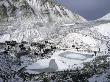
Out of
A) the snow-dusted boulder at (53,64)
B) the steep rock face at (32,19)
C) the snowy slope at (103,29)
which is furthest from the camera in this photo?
the steep rock face at (32,19)

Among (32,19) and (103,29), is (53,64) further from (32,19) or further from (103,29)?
(32,19)

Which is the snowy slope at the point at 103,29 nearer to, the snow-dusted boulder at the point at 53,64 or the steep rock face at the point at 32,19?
the steep rock face at the point at 32,19

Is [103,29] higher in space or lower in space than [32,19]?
lower

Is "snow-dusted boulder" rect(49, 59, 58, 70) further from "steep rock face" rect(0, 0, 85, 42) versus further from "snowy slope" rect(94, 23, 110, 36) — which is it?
"snowy slope" rect(94, 23, 110, 36)

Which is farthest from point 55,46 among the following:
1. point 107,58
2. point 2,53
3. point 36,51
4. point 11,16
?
point 11,16

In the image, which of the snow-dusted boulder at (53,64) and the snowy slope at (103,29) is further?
the snowy slope at (103,29)

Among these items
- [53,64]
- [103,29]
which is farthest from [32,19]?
[53,64]

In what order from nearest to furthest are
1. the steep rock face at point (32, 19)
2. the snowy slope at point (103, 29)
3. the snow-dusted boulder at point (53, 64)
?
the snow-dusted boulder at point (53, 64) → the snowy slope at point (103, 29) → the steep rock face at point (32, 19)

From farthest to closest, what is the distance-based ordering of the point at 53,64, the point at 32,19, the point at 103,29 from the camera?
1. the point at 32,19
2. the point at 103,29
3. the point at 53,64

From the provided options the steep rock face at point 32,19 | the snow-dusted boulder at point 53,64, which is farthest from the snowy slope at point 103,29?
the snow-dusted boulder at point 53,64
